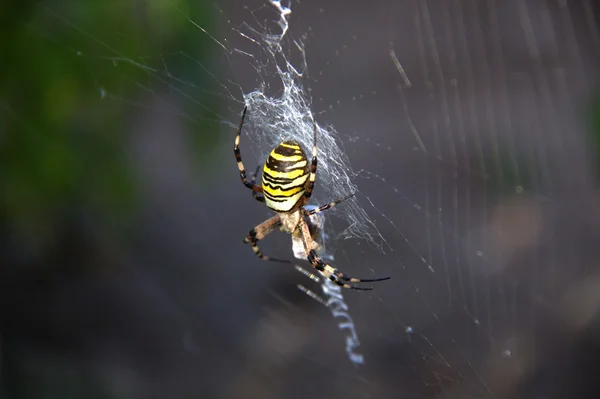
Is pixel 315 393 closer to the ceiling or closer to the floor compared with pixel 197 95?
closer to the floor

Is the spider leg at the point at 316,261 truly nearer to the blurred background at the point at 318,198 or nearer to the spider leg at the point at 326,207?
the spider leg at the point at 326,207

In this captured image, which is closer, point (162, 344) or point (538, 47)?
point (162, 344)

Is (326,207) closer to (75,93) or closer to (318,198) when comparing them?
(318,198)

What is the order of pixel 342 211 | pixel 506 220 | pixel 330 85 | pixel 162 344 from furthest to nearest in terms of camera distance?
pixel 330 85
pixel 506 220
pixel 162 344
pixel 342 211

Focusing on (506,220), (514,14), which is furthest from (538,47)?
(506,220)

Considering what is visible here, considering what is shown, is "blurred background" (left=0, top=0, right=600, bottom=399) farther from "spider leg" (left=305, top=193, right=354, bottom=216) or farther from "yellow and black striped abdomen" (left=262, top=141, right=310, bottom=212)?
→ "spider leg" (left=305, top=193, right=354, bottom=216)

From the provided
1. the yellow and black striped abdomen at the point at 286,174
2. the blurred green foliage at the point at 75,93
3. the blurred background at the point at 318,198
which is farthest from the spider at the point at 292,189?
the blurred green foliage at the point at 75,93

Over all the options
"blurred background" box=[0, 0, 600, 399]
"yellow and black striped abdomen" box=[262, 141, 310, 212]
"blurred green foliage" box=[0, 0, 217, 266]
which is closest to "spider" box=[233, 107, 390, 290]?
"yellow and black striped abdomen" box=[262, 141, 310, 212]

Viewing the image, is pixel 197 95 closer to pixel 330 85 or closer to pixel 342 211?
pixel 342 211
